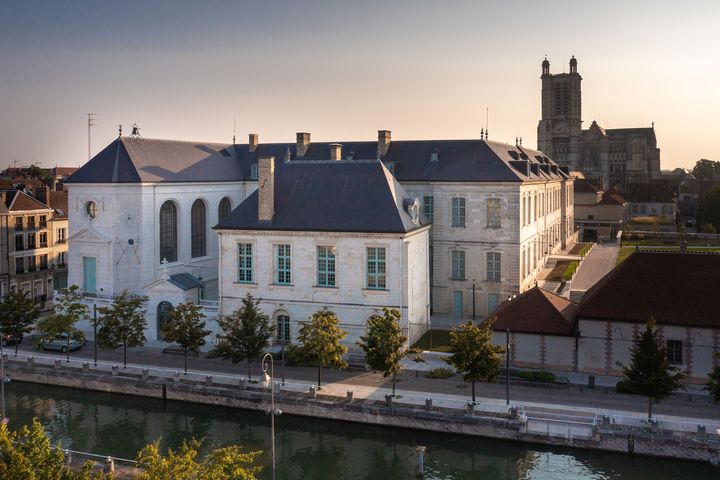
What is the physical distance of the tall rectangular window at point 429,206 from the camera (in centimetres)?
5188

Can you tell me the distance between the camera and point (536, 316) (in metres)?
37.3

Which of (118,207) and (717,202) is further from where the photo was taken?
(717,202)

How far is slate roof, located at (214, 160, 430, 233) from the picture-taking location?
4097 cm

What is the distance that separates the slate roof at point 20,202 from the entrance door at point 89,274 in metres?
12.2

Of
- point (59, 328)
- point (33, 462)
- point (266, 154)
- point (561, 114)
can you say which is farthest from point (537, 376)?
point (561, 114)

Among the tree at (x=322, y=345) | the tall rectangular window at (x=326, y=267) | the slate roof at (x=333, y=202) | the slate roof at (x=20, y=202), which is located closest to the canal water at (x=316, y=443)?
the tree at (x=322, y=345)

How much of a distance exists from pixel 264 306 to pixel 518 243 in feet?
60.8

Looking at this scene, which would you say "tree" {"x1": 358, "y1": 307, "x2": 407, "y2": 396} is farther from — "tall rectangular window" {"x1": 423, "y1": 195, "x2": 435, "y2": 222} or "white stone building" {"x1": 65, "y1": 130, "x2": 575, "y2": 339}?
"tall rectangular window" {"x1": 423, "y1": 195, "x2": 435, "y2": 222}

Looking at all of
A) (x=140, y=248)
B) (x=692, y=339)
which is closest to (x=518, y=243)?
(x=692, y=339)

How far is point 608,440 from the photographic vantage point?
2825 centimetres

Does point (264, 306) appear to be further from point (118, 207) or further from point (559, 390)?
point (559, 390)

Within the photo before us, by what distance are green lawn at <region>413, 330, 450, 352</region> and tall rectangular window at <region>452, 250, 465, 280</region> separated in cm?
663

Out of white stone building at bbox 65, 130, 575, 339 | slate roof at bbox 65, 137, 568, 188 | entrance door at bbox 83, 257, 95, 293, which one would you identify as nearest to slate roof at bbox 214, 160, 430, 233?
white stone building at bbox 65, 130, 575, 339

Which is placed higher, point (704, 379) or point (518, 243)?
point (518, 243)
